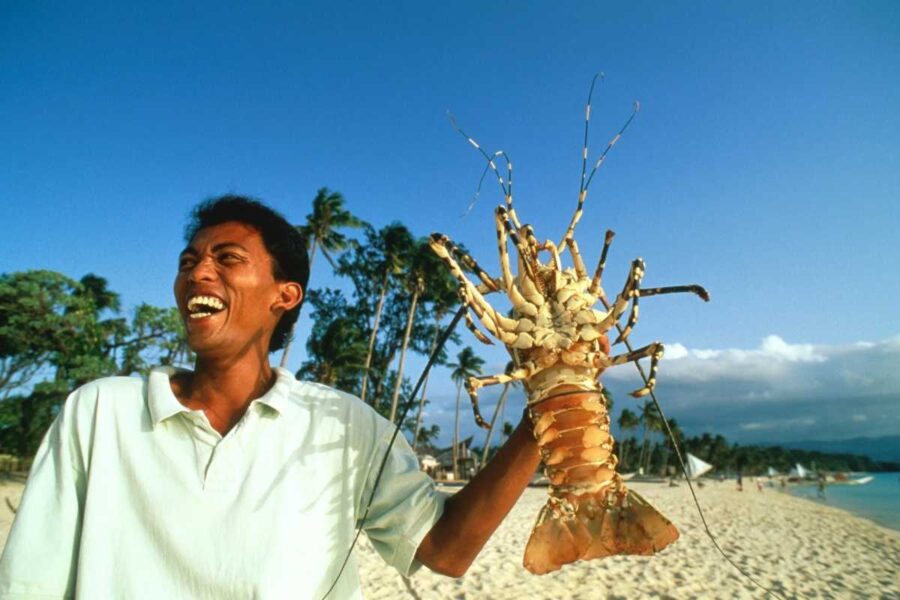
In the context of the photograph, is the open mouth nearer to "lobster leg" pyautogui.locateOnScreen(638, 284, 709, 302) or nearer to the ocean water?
"lobster leg" pyautogui.locateOnScreen(638, 284, 709, 302)

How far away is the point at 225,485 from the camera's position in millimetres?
1701

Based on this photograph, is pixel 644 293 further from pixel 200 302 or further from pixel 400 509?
pixel 200 302

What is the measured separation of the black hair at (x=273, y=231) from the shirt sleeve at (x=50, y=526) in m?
1.00

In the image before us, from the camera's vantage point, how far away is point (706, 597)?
285 inches

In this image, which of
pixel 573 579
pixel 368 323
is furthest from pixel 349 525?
pixel 368 323

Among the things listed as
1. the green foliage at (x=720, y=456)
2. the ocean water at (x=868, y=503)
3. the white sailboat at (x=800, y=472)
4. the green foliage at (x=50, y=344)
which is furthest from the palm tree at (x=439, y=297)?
the white sailboat at (x=800, y=472)

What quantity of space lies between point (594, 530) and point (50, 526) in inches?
77.7

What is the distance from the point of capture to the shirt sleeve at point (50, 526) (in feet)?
4.99

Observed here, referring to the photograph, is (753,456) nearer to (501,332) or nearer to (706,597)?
(706,597)

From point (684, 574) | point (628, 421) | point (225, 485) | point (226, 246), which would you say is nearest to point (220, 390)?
point (225, 485)

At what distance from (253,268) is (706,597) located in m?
8.28

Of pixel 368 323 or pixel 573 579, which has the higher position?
pixel 368 323

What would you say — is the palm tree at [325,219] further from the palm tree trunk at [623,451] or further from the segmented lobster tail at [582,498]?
the palm tree trunk at [623,451]

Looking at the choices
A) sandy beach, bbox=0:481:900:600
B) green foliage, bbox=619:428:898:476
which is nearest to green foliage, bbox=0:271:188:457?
sandy beach, bbox=0:481:900:600
